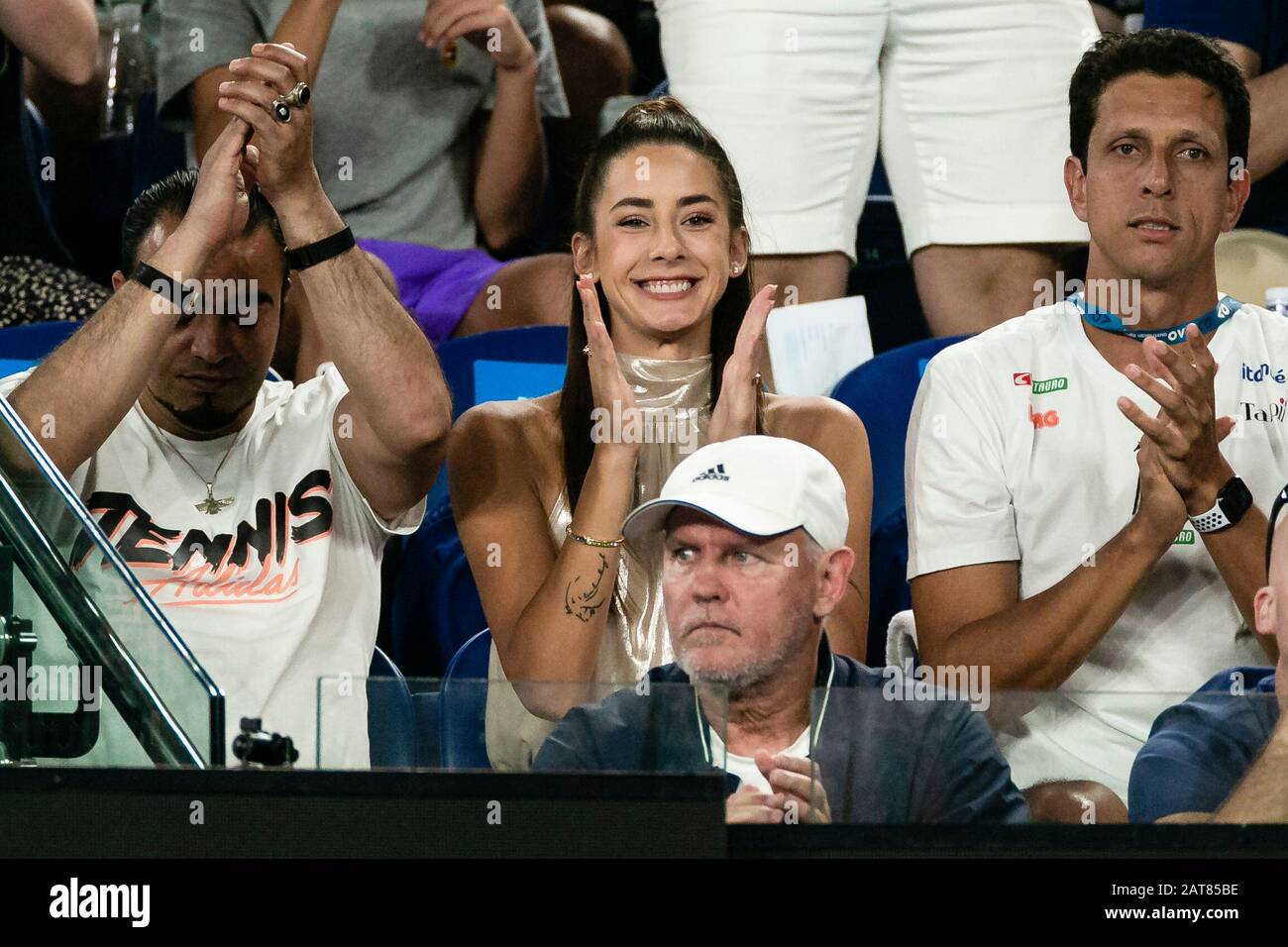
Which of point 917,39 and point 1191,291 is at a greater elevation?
point 917,39

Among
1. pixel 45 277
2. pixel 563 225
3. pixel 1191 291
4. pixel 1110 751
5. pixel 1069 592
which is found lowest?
pixel 1110 751

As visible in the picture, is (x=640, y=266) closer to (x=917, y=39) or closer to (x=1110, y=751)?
(x=917, y=39)

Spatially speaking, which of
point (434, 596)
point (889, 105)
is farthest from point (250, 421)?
point (889, 105)

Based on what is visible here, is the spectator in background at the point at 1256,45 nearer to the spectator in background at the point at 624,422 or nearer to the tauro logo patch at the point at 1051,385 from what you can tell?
the tauro logo patch at the point at 1051,385

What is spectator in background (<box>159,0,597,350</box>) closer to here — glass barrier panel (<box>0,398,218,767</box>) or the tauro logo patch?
the tauro logo patch

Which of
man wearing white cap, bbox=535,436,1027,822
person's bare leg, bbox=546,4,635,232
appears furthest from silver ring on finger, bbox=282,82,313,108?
person's bare leg, bbox=546,4,635,232

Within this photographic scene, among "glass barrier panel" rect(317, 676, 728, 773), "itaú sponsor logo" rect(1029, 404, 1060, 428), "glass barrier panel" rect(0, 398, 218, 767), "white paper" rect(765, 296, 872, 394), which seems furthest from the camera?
"white paper" rect(765, 296, 872, 394)

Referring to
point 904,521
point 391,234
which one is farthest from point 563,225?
point 904,521

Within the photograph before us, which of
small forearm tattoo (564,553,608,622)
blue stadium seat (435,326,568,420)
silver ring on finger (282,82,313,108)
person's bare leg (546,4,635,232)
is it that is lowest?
small forearm tattoo (564,553,608,622)

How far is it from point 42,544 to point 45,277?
154 cm

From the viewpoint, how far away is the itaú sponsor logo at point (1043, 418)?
2691 mm

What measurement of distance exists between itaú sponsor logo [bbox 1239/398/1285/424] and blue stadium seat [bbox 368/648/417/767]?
1.44 meters

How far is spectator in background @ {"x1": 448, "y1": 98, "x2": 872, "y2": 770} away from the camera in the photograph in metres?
2.51

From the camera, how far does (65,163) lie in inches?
161
